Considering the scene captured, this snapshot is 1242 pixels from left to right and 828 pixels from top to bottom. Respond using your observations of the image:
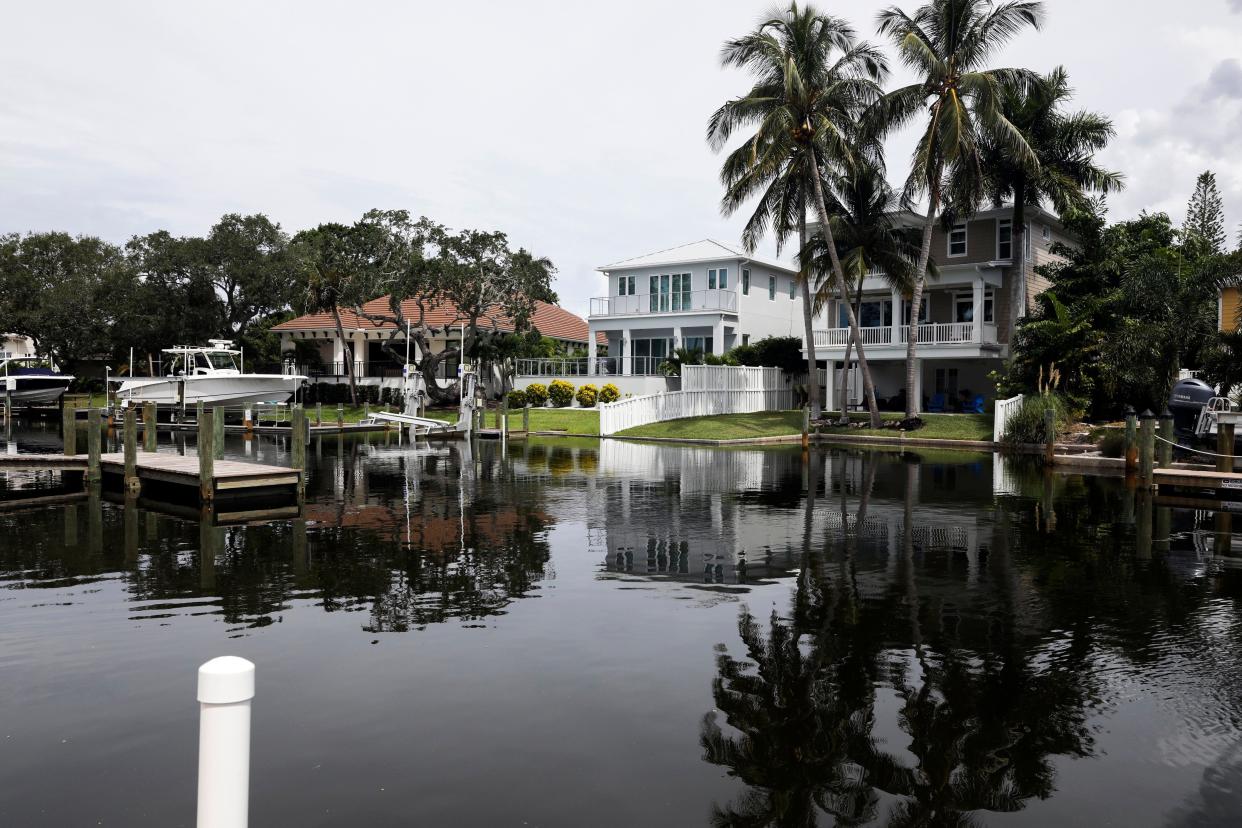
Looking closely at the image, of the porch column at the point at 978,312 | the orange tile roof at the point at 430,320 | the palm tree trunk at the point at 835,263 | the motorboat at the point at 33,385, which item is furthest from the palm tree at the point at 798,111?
the motorboat at the point at 33,385

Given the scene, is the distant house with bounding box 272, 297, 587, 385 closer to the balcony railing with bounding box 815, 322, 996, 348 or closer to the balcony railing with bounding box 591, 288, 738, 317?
the balcony railing with bounding box 591, 288, 738, 317

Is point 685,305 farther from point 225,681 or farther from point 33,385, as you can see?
point 225,681

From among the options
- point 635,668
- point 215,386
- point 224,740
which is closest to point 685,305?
point 215,386

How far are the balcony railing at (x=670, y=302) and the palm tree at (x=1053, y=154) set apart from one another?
14914 millimetres

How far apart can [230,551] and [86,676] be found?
18.6 ft

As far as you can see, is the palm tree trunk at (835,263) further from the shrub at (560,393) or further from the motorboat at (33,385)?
the motorboat at (33,385)

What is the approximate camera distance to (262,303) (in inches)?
2517

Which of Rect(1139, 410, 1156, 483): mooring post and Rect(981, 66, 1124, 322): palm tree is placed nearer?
Rect(1139, 410, 1156, 483): mooring post

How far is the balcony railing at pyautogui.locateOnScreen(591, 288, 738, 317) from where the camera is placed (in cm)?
4909

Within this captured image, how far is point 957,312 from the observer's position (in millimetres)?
43719

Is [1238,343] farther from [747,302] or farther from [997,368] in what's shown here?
[747,302]

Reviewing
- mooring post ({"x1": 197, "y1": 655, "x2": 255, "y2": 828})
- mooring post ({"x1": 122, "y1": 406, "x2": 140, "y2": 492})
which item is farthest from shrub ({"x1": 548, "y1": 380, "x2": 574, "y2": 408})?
mooring post ({"x1": 197, "y1": 655, "x2": 255, "y2": 828})

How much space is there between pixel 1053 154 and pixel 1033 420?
1297cm

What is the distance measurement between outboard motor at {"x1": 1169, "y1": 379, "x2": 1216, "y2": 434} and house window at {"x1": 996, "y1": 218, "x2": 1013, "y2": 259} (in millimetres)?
16546
